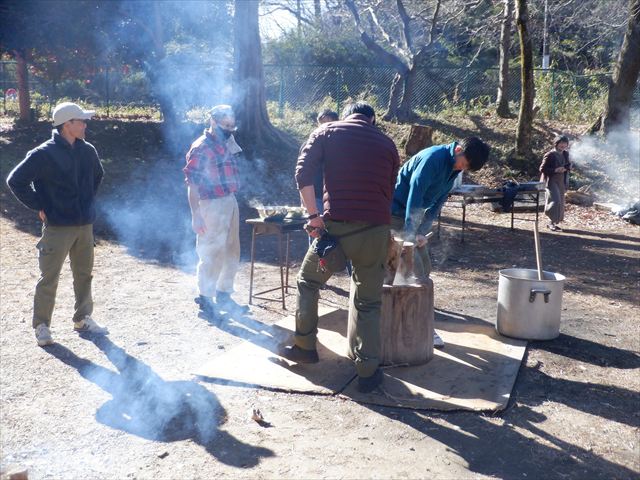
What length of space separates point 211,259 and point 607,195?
11.2 metres

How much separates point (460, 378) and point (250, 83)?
11416 millimetres

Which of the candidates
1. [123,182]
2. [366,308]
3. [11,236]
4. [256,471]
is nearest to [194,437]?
[256,471]

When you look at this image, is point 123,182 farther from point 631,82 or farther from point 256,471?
point 631,82

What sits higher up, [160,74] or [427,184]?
[160,74]

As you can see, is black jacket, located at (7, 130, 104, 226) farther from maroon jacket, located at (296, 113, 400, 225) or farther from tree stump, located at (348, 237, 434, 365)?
tree stump, located at (348, 237, 434, 365)

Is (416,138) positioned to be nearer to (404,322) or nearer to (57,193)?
(404,322)

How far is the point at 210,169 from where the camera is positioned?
608 cm

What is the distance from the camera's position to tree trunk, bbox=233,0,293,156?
1480cm

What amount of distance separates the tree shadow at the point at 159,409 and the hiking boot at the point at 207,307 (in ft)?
3.87

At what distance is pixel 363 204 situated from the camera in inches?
176

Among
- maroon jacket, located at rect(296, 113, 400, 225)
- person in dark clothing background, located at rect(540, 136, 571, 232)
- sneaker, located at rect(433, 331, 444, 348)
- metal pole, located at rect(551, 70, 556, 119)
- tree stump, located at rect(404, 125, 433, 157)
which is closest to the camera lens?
maroon jacket, located at rect(296, 113, 400, 225)

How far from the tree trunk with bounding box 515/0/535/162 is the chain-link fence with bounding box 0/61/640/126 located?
12.6ft

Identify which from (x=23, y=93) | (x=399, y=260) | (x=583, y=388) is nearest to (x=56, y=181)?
(x=399, y=260)

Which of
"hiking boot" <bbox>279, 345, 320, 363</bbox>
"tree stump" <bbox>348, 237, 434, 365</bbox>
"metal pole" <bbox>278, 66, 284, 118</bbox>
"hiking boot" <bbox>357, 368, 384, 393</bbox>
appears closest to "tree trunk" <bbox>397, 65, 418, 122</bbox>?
"metal pole" <bbox>278, 66, 284, 118</bbox>
